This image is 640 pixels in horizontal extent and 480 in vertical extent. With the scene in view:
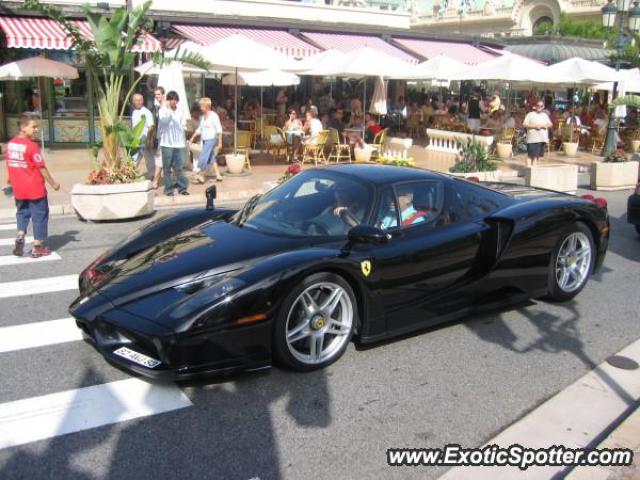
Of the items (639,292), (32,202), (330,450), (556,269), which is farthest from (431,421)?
(32,202)

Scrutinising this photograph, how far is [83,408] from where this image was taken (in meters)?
3.83

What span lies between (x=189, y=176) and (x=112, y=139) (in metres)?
3.83

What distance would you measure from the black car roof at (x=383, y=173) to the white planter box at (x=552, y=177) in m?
7.59

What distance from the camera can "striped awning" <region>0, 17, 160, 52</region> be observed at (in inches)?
609

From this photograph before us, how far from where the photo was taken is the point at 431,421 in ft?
12.4

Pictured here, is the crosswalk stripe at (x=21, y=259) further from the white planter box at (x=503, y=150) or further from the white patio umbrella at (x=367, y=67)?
the white planter box at (x=503, y=150)

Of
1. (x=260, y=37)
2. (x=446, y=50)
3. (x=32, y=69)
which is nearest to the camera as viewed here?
(x=32, y=69)

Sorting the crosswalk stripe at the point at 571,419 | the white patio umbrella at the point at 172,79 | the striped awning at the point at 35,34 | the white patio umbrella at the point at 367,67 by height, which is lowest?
the crosswalk stripe at the point at 571,419

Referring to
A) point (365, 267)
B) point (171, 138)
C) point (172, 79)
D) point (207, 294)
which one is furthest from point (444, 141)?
point (207, 294)

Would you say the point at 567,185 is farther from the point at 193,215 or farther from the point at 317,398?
the point at 317,398

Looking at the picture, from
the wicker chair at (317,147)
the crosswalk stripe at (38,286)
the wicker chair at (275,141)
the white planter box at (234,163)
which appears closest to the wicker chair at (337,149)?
the wicker chair at (317,147)

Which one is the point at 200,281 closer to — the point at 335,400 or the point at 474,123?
the point at 335,400

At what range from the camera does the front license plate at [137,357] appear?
3766mm

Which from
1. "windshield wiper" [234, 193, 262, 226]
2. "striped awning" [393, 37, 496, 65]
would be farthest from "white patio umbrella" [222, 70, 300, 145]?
"windshield wiper" [234, 193, 262, 226]
